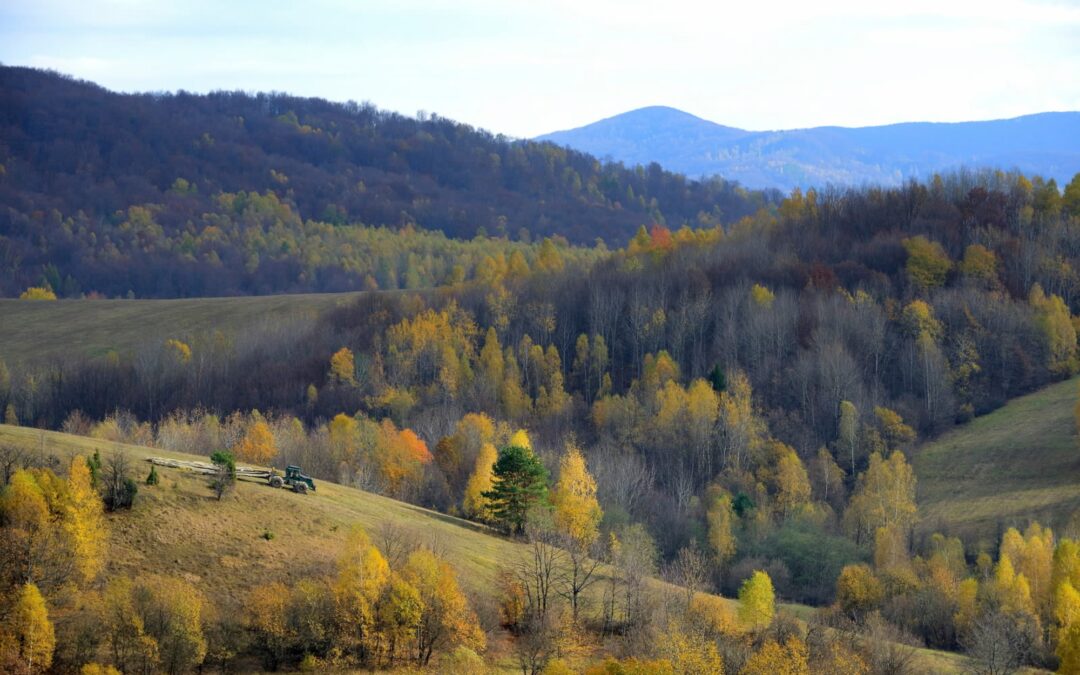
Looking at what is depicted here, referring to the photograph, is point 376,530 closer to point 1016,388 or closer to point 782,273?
point 1016,388

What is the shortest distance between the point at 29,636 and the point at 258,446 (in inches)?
1723

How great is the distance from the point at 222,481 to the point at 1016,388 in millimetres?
72069

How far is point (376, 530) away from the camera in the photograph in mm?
57500

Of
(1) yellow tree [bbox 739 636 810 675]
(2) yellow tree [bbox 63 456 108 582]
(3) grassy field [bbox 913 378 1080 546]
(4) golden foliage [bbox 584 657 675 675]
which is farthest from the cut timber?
(3) grassy field [bbox 913 378 1080 546]

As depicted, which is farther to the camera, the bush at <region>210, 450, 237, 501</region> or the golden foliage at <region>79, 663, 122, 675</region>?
the bush at <region>210, 450, 237, 501</region>

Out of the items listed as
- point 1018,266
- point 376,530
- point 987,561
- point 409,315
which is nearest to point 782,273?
point 1018,266

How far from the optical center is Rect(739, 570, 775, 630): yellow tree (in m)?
57.2

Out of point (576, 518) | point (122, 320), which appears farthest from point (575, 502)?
point (122, 320)

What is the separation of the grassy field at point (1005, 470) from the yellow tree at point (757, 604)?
2338 centimetres

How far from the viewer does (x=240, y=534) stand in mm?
53188

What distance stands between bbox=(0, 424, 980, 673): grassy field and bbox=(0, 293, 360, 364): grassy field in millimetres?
79258

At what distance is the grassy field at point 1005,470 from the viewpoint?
78.8 m

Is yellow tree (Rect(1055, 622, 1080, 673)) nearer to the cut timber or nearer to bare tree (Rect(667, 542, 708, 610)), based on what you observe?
bare tree (Rect(667, 542, 708, 610))

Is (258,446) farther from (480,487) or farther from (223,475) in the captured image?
(223,475)
